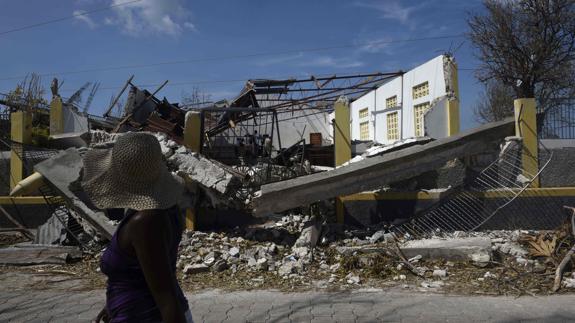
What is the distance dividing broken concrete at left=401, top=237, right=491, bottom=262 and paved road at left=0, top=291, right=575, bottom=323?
3.32 feet

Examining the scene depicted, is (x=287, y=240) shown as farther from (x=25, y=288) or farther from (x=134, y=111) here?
(x=134, y=111)

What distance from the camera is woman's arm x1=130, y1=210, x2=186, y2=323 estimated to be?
1706 millimetres

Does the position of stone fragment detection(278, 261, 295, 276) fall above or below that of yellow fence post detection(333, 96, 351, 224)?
below

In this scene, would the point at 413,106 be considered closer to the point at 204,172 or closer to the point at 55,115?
the point at 204,172

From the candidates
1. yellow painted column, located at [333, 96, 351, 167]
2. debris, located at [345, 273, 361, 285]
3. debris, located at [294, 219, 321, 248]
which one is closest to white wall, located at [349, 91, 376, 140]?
yellow painted column, located at [333, 96, 351, 167]

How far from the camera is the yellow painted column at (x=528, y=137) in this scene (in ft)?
25.3

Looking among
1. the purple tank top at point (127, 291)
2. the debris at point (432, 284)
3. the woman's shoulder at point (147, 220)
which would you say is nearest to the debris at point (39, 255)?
the debris at point (432, 284)

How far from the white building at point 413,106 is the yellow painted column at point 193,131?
573 cm

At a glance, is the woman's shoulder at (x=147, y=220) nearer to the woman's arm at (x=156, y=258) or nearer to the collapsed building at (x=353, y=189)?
the woman's arm at (x=156, y=258)

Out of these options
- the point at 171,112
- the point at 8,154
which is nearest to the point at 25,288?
the point at 8,154

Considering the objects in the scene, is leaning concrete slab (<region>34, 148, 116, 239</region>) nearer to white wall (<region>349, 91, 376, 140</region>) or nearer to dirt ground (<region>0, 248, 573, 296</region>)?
dirt ground (<region>0, 248, 573, 296</region>)

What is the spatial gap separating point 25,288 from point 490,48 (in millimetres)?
17244

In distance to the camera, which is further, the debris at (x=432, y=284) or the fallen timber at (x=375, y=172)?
the fallen timber at (x=375, y=172)

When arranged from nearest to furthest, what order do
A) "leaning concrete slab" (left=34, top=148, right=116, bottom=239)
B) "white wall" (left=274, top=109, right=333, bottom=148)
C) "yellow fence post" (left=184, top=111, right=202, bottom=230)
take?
"leaning concrete slab" (left=34, top=148, right=116, bottom=239)
"yellow fence post" (left=184, top=111, right=202, bottom=230)
"white wall" (left=274, top=109, right=333, bottom=148)
